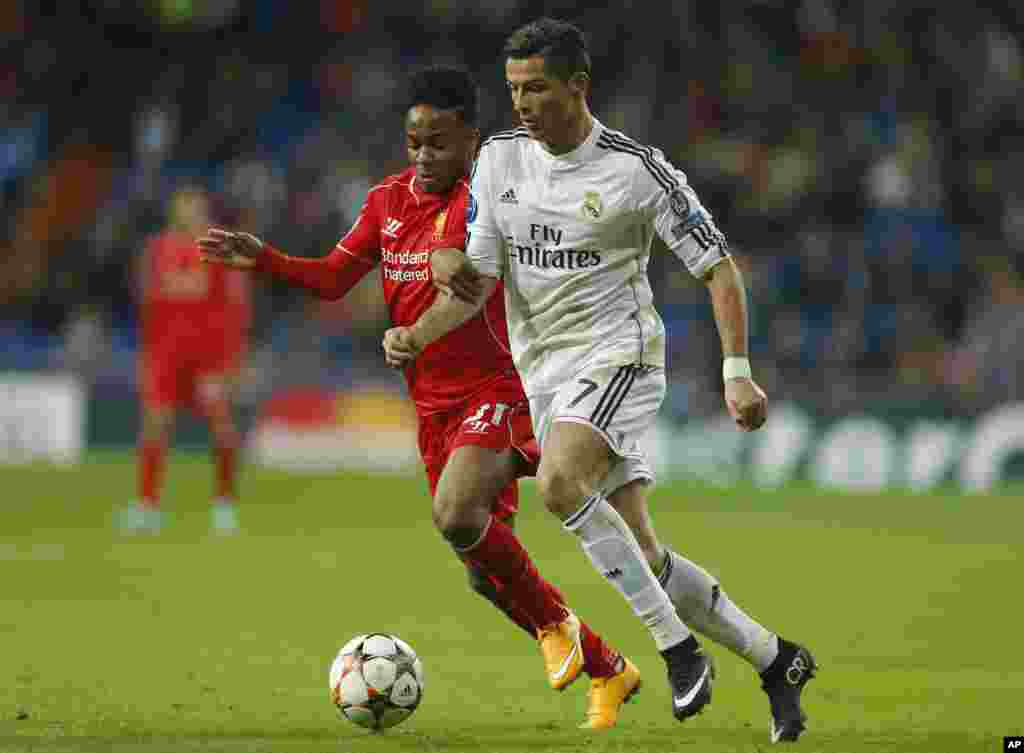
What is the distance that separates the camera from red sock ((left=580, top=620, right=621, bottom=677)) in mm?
6398

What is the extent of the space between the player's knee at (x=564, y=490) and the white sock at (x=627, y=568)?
0.03m

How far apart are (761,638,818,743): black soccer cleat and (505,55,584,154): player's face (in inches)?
72.9

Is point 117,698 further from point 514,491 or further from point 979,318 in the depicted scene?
point 979,318

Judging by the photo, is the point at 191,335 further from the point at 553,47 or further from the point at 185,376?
the point at 553,47

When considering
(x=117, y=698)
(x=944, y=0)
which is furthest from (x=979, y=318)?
(x=117, y=698)

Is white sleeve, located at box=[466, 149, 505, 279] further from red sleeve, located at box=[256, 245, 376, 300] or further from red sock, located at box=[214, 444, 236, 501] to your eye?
red sock, located at box=[214, 444, 236, 501]

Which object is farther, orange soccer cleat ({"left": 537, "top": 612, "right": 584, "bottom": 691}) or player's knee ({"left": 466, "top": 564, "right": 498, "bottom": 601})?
player's knee ({"left": 466, "top": 564, "right": 498, "bottom": 601})

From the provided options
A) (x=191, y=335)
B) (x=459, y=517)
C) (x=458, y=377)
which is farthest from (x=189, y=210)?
(x=459, y=517)

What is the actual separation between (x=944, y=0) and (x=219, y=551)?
13750 millimetres

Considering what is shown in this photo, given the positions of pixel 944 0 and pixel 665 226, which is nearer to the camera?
pixel 665 226

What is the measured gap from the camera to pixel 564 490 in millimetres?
5699

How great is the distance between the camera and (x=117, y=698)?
22.1 feet

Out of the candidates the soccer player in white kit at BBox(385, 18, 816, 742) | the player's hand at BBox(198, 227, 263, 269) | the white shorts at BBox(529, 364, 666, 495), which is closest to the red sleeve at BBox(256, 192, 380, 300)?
the player's hand at BBox(198, 227, 263, 269)

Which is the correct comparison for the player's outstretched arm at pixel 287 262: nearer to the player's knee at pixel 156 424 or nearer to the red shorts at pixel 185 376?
the player's knee at pixel 156 424
